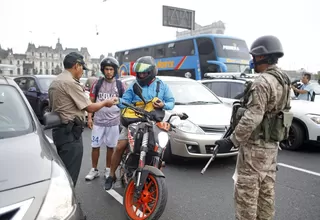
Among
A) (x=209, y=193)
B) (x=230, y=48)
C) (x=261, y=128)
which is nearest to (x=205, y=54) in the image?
(x=230, y=48)

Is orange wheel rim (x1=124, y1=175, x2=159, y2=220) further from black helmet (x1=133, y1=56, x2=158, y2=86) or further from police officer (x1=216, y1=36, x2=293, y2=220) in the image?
black helmet (x1=133, y1=56, x2=158, y2=86)

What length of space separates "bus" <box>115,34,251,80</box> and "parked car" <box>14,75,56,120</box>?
622 centimetres

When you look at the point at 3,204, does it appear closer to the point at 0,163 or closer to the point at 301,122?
the point at 0,163

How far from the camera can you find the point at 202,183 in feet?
13.4

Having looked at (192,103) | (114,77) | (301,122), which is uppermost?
(114,77)

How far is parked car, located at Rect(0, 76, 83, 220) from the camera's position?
5.26 feet

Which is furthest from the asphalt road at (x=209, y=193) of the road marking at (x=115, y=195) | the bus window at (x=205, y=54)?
the bus window at (x=205, y=54)

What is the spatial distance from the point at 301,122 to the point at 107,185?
4246 mm

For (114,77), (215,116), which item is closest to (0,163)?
(114,77)

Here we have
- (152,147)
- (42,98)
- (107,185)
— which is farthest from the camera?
(42,98)

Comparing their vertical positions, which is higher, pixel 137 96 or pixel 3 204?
pixel 137 96

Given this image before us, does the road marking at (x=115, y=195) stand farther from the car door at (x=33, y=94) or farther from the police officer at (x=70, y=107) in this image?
the car door at (x=33, y=94)

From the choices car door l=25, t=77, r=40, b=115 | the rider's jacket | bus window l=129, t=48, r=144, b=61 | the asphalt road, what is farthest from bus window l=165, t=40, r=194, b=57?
the rider's jacket

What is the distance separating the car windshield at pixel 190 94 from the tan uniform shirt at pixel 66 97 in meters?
2.82
